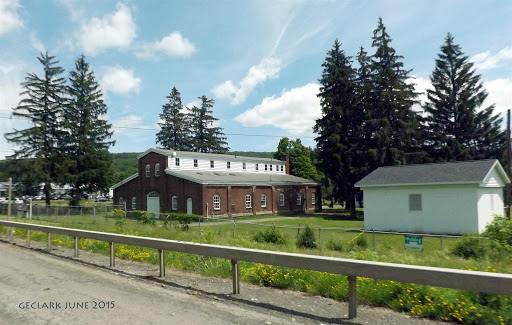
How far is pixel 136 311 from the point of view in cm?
567

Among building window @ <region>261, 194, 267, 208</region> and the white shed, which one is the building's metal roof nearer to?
building window @ <region>261, 194, 267, 208</region>

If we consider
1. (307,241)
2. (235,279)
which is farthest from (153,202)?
(235,279)

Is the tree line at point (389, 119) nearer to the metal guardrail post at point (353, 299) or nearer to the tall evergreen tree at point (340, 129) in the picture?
the tall evergreen tree at point (340, 129)

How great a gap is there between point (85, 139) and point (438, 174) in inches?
1661

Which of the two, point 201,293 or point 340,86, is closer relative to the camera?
point 201,293

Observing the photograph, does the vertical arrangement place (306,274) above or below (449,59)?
below

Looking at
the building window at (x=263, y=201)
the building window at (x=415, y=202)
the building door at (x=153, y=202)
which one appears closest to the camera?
the building window at (x=415, y=202)

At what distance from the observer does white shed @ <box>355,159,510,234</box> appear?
21.5 m

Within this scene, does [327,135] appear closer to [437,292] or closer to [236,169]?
[236,169]

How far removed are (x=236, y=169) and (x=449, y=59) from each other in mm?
30485

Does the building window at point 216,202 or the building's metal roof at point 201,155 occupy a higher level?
the building's metal roof at point 201,155

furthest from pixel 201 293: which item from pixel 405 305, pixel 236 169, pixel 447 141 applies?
pixel 447 141

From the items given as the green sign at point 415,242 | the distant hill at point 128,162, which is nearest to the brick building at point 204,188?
the green sign at point 415,242

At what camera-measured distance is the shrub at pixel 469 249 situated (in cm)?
1201
